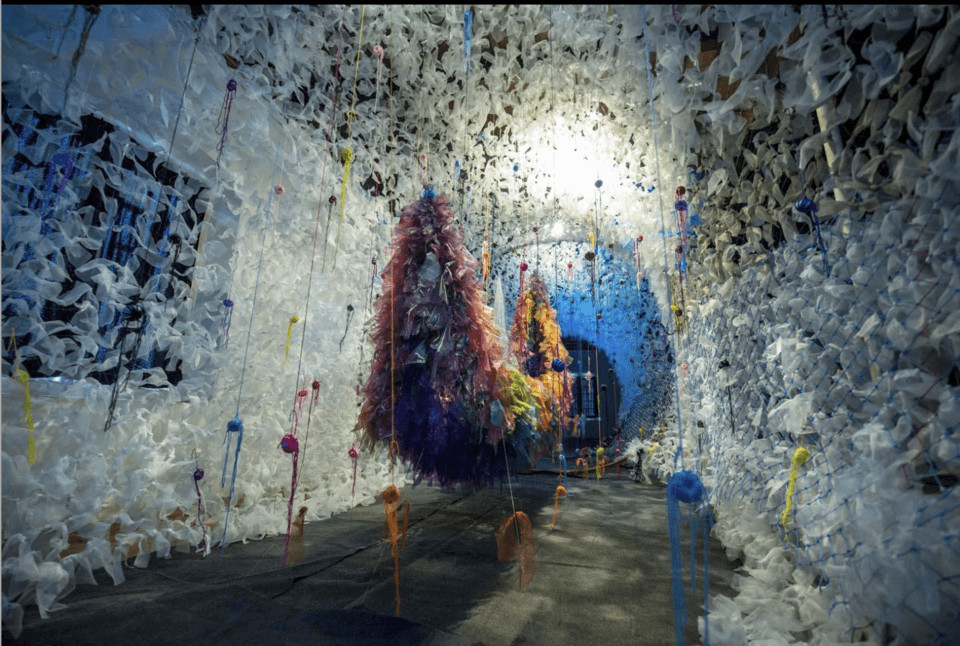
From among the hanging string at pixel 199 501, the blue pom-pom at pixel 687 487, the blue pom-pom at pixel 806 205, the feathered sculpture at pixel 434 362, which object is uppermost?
the blue pom-pom at pixel 806 205

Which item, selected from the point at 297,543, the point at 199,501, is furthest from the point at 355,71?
the point at 297,543

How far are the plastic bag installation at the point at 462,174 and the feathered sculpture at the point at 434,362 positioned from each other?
42 cm

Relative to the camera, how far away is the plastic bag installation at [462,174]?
1.24 metres

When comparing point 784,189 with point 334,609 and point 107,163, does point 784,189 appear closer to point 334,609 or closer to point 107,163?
point 334,609

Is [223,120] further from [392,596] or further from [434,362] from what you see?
[392,596]

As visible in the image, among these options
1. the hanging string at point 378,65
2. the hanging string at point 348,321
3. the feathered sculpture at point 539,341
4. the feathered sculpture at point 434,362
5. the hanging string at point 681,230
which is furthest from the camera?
the feathered sculpture at point 539,341

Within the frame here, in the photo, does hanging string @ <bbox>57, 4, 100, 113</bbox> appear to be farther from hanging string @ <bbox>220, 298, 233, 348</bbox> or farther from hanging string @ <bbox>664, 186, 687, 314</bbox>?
hanging string @ <bbox>664, 186, 687, 314</bbox>

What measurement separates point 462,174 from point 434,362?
121 inches

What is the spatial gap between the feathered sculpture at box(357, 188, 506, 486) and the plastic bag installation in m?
0.42

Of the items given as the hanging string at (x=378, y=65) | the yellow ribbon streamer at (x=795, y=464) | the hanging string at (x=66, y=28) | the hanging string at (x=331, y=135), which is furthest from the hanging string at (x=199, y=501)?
the hanging string at (x=378, y=65)

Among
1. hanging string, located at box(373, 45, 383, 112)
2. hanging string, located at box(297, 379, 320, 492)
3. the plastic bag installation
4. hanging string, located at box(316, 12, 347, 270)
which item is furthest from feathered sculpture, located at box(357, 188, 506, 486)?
hanging string, located at box(373, 45, 383, 112)

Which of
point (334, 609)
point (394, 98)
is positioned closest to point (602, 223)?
point (394, 98)

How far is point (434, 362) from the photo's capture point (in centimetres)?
245

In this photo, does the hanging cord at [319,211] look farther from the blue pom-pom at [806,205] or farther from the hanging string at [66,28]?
the blue pom-pom at [806,205]
